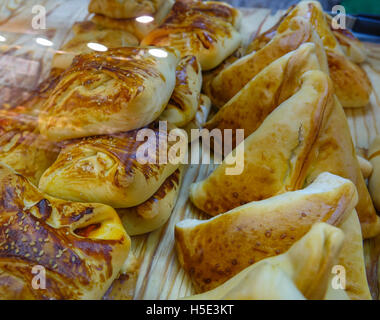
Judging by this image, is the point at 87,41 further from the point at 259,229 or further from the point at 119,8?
the point at 259,229

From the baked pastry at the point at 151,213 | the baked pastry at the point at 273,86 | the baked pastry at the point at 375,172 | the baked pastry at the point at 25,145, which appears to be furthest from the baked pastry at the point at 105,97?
the baked pastry at the point at 375,172

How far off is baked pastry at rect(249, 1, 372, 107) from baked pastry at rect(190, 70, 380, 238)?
57 cm

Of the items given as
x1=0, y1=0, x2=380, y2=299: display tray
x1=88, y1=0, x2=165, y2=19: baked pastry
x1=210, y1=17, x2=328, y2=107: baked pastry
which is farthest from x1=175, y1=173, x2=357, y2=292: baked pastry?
x1=88, y1=0, x2=165, y2=19: baked pastry

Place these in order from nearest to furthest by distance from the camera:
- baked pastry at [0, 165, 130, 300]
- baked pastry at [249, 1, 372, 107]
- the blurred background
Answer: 1. baked pastry at [0, 165, 130, 300]
2. baked pastry at [249, 1, 372, 107]
3. the blurred background

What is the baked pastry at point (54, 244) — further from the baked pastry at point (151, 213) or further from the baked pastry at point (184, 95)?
the baked pastry at point (184, 95)

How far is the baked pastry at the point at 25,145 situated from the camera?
1.06m

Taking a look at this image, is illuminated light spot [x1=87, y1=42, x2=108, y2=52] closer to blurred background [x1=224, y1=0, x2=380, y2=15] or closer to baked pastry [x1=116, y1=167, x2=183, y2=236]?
baked pastry [x1=116, y1=167, x2=183, y2=236]

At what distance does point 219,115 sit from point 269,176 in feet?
1.27

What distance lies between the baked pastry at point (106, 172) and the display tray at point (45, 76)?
15 centimetres

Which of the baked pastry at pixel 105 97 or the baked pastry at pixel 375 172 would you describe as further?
the baked pastry at pixel 375 172

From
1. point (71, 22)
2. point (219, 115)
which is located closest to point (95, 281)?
point (219, 115)

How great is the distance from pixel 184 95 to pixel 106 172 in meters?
0.41

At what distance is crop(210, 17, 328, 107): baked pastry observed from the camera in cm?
139

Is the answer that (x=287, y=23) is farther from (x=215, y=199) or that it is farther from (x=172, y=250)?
(x=172, y=250)
